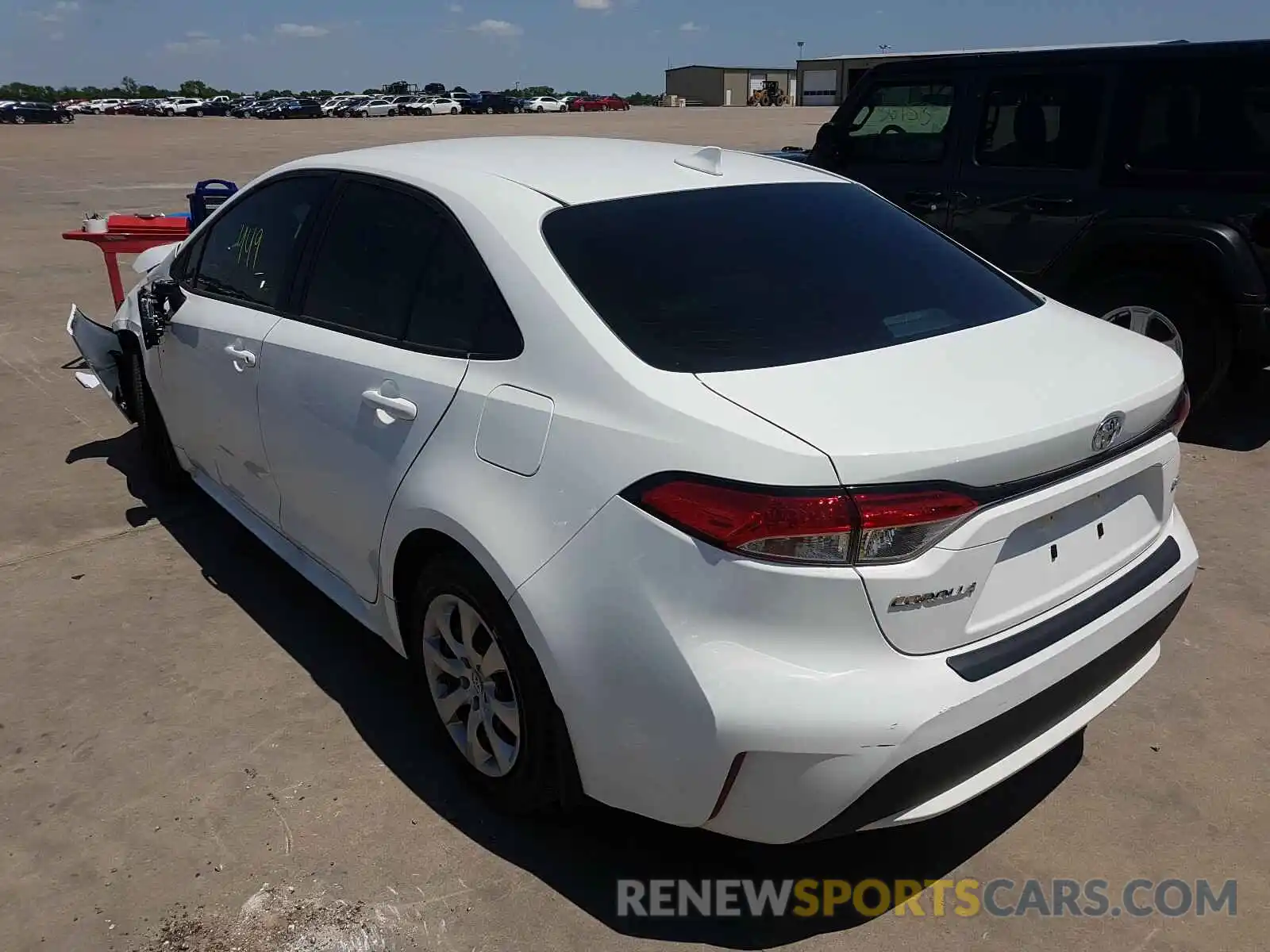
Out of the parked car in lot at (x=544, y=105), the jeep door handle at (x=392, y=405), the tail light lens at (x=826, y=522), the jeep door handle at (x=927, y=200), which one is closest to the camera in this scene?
the tail light lens at (x=826, y=522)

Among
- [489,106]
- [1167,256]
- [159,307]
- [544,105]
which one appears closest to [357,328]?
[159,307]

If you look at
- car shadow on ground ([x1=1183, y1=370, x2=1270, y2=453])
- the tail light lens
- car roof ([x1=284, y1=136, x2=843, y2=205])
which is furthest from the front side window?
car shadow on ground ([x1=1183, y1=370, x2=1270, y2=453])

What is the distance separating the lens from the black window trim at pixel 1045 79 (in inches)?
220

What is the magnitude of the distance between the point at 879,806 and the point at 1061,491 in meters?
0.77

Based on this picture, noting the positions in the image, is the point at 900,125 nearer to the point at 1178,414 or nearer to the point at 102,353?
the point at 1178,414

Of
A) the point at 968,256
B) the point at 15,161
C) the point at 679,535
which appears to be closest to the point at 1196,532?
the point at 968,256

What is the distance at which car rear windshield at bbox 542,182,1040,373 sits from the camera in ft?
7.88

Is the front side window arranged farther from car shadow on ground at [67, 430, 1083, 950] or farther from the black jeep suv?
the black jeep suv

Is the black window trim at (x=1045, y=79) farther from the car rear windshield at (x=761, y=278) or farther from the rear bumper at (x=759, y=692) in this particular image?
the rear bumper at (x=759, y=692)

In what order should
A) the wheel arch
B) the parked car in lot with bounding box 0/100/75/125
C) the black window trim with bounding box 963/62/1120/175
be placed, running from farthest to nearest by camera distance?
1. the parked car in lot with bounding box 0/100/75/125
2. the black window trim with bounding box 963/62/1120/175
3. the wheel arch

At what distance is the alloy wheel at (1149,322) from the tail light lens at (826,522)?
4.12 m

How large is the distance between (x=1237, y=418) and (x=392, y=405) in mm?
5319

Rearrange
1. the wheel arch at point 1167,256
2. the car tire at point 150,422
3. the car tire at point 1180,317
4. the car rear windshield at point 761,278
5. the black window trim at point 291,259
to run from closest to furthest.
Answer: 1. the car rear windshield at point 761,278
2. the black window trim at point 291,259
3. the car tire at point 150,422
4. the wheel arch at point 1167,256
5. the car tire at point 1180,317

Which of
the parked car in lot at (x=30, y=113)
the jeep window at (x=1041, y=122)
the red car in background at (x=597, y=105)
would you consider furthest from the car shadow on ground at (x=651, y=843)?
the red car in background at (x=597, y=105)
